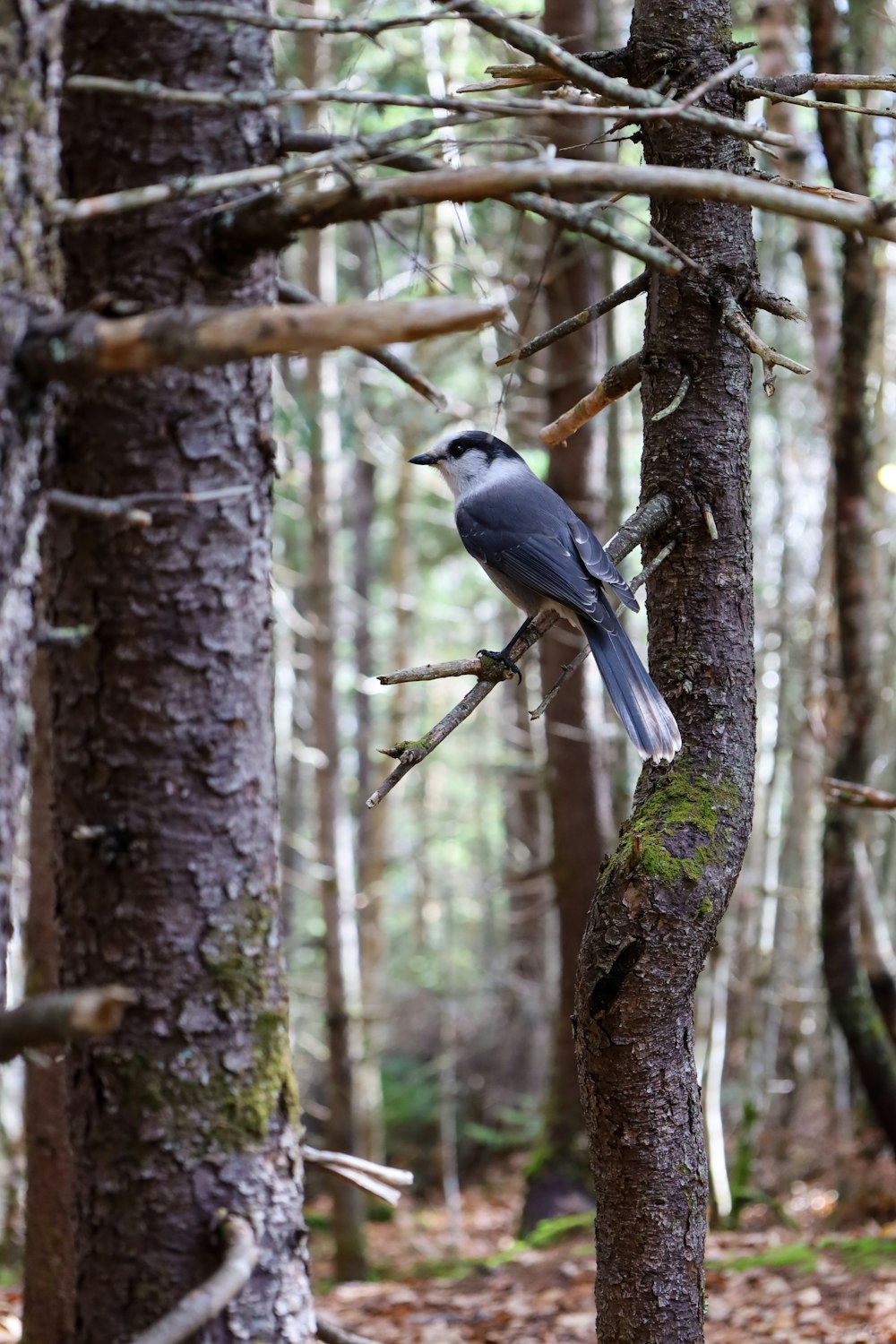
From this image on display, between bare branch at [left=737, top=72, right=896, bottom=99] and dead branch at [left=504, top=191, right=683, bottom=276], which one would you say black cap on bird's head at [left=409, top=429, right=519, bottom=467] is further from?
dead branch at [left=504, top=191, right=683, bottom=276]

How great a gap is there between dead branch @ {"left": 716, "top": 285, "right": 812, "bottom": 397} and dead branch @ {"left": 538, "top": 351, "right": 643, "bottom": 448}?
0.81ft

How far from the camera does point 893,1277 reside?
15.7ft

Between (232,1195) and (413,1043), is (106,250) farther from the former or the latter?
(413,1043)

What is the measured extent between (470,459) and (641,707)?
238 centimetres

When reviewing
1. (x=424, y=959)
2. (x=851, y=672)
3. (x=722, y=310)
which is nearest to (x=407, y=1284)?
(x=851, y=672)

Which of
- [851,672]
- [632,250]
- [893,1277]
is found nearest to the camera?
[632,250]

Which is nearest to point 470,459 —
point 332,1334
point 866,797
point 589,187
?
point 866,797

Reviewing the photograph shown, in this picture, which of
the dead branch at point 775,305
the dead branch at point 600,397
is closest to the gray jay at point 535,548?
the dead branch at point 600,397

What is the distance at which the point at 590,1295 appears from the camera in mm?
5504

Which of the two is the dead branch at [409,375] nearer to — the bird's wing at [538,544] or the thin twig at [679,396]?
the thin twig at [679,396]

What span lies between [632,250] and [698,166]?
107 cm

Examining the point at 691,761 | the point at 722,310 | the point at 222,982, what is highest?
the point at 722,310

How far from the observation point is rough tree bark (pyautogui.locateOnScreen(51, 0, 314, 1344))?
2.02 meters

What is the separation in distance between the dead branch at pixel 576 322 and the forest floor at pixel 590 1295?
357cm
